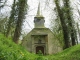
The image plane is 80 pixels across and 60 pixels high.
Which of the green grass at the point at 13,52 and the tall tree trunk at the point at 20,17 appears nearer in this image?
the green grass at the point at 13,52

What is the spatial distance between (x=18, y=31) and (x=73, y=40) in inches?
392

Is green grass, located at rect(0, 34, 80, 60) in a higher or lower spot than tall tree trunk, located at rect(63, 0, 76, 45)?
lower

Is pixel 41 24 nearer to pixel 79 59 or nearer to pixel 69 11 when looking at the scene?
pixel 69 11

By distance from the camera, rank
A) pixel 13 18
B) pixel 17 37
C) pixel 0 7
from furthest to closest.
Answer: pixel 0 7
pixel 13 18
pixel 17 37

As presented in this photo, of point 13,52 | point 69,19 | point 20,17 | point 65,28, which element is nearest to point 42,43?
point 69,19

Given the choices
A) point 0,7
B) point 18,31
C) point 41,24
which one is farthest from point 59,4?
point 41,24

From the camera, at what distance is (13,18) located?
18.6 metres

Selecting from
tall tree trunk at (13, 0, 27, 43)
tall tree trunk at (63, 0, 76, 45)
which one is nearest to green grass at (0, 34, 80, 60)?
tall tree trunk at (13, 0, 27, 43)

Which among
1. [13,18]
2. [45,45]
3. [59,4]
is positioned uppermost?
[59,4]

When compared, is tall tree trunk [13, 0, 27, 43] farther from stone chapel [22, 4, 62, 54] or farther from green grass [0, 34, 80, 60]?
Answer: stone chapel [22, 4, 62, 54]

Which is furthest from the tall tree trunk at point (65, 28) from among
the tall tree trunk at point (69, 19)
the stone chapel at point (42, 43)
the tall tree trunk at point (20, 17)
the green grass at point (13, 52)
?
the stone chapel at point (42, 43)

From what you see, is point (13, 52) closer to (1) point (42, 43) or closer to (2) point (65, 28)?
(2) point (65, 28)

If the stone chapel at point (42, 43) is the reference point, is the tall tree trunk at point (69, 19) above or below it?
above

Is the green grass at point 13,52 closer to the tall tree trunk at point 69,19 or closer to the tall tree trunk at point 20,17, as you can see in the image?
the tall tree trunk at point 20,17
